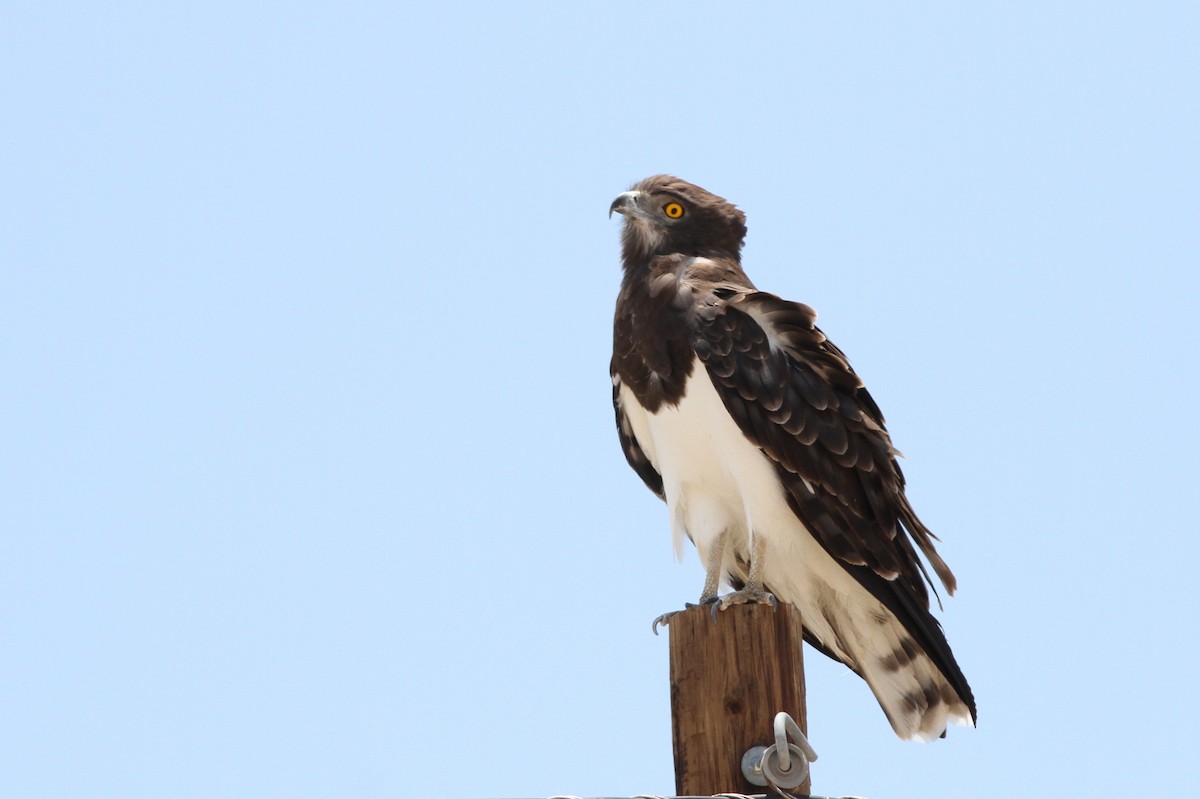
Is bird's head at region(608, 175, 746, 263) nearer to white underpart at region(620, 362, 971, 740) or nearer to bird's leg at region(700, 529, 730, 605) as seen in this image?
white underpart at region(620, 362, 971, 740)

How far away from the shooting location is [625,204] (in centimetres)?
762

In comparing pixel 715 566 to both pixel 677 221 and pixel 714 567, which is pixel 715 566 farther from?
pixel 677 221

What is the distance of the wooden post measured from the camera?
480 cm

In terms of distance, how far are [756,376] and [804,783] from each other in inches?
89.9

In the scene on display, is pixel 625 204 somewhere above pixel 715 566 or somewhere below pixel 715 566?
above

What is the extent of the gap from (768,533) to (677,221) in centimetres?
179

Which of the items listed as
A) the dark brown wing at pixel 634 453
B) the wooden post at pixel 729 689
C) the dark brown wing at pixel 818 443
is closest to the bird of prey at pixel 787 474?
the dark brown wing at pixel 818 443

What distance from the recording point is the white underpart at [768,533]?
21.6 feet

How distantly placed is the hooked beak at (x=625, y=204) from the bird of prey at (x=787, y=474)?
0.55 m

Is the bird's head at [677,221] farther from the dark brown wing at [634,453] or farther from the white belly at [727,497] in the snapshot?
the white belly at [727,497]

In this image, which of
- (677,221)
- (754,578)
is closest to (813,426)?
(754,578)

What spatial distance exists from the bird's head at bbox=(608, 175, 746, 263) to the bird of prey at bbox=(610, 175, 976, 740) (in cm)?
37

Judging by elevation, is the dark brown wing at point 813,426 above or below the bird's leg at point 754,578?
above

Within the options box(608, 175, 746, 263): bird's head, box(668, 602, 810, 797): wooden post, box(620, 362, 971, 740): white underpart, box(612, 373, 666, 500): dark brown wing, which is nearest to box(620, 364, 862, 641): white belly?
box(620, 362, 971, 740): white underpart
